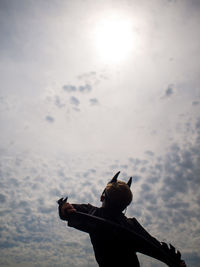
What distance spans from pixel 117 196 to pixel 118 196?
0.08 ft

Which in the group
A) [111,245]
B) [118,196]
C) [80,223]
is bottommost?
[111,245]

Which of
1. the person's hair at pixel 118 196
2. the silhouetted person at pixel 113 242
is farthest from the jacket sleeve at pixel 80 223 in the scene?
the person's hair at pixel 118 196

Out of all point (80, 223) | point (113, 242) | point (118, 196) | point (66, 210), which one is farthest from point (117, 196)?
point (66, 210)

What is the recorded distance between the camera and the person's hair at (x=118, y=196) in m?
3.86

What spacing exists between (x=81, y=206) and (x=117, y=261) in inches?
49.3

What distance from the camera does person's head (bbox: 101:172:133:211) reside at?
12.7 feet

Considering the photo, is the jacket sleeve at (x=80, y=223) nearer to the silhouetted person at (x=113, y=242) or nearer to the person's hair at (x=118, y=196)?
the silhouetted person at (x=113, y=242)

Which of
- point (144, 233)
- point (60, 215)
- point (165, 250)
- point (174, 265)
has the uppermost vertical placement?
point (60, 215)

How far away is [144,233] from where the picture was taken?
3527 mm

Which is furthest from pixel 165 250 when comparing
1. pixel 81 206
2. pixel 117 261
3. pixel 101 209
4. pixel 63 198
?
pixel 63 198

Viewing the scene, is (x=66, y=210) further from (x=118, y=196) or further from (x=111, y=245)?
(x=118, y=196)

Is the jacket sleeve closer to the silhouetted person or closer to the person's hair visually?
the silhouetted person

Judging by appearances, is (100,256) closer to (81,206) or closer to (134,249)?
(134,249)

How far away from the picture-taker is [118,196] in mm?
3854
